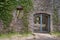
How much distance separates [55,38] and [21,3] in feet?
10.4

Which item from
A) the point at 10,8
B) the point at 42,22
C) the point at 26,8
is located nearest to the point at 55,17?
the point at 42,22

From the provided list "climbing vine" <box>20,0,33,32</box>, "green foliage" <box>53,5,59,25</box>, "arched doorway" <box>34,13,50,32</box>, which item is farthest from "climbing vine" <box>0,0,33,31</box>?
"green foliage" <box>53,5,59,25</box>

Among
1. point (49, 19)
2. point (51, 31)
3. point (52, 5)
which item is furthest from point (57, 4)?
point (51, 31)

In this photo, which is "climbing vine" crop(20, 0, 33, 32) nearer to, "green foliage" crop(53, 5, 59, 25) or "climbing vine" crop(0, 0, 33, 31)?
"climbing vine" crop(0, 0, 33, 31)

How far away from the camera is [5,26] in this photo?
10711 millimetres

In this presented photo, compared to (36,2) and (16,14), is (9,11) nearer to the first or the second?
(16,14)

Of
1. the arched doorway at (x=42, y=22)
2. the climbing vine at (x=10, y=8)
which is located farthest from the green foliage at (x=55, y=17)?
the climbing vine at (x=10, y=8)

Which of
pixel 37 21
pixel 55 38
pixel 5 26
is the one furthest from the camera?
pixel 37 21

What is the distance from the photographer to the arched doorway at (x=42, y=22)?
37.3 ft

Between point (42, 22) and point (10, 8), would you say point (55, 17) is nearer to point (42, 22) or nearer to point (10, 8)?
point (42, 22)

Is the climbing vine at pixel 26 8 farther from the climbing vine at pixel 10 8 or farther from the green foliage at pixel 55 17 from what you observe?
the green foliage at pixel 55 17

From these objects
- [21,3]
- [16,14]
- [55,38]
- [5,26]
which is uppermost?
[21,3]

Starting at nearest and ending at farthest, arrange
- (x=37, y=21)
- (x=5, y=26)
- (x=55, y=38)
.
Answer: (x=55, y=38) < (x=5, y=26) < (x=37, y=21)

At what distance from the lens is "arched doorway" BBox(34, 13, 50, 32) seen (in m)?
11.4
